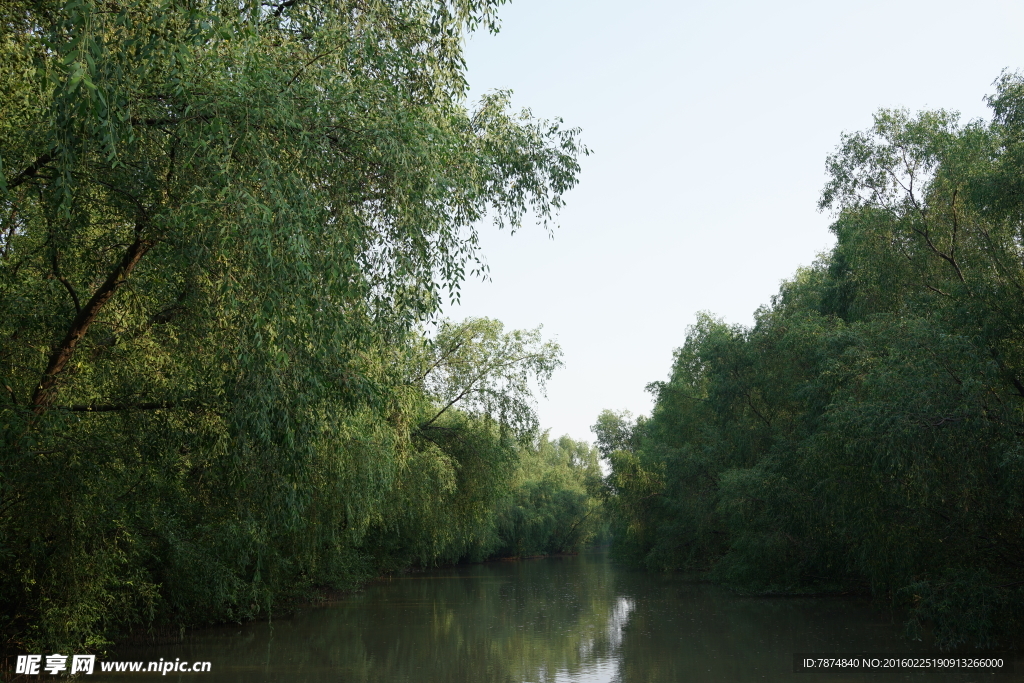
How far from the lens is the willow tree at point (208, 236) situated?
231 inches

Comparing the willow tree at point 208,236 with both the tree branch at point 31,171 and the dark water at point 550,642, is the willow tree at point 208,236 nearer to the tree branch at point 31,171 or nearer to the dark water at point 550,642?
the tree branch at point 31,171

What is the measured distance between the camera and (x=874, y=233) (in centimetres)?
1652

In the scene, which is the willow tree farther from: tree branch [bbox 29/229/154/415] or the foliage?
the foliage

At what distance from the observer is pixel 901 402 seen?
1240 cm

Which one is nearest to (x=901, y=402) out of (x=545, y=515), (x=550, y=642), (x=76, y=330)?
(x=550, y=642)

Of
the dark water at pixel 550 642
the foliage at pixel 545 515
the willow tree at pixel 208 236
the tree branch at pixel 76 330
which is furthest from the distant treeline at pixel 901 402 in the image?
the foliage at pixel 545 515

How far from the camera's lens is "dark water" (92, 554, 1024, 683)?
12734 millimetres

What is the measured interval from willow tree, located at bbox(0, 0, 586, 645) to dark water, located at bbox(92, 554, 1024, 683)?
189 inches

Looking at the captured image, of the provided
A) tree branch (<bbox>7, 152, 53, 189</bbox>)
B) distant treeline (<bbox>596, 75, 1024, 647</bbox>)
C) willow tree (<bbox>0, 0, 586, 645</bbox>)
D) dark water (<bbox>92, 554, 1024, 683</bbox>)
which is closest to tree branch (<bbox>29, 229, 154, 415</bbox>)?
willow tree (<bbox>0, 0, 586, 645</bbox>)

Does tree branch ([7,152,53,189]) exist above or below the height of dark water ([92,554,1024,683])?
above

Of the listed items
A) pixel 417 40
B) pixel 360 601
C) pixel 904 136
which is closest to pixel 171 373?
pixel 417 40

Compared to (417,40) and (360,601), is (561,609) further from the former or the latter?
(417,40)

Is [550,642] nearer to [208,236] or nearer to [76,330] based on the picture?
[76,330]

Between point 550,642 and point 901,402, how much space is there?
808 cm
